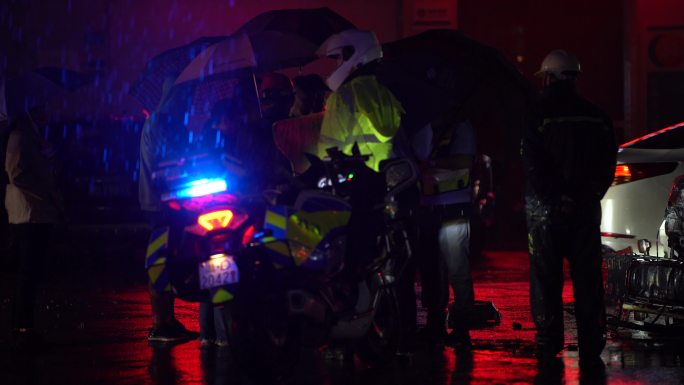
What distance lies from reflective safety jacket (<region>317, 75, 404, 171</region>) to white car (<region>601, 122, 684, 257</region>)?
6.82 ft

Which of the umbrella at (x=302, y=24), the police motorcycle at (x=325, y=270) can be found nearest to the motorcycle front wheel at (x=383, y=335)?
the police motorcycle at (x=325, y=270)

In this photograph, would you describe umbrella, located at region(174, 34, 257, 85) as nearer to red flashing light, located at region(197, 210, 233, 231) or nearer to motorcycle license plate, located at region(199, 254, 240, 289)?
red flashing light, located at region(197, 210, 233, 231)

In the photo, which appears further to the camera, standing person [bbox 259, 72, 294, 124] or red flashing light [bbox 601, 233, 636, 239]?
red flashing light [bbox 601, 233, 636, 239]

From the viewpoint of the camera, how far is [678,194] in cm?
957

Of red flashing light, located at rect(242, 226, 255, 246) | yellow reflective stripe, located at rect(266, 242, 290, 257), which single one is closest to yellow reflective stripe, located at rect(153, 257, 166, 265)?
red flashing light, located at rect(242, 226, 255, 246)

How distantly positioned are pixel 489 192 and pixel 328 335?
13.1ft

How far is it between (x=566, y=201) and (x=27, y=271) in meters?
4.10

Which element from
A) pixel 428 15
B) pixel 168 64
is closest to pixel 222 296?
pixel 168 64

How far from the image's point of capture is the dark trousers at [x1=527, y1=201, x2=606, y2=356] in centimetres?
903

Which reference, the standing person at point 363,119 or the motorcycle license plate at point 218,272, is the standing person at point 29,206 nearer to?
the standing person at point 363,119

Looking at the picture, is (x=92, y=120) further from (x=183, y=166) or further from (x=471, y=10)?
(x=183, y=166)

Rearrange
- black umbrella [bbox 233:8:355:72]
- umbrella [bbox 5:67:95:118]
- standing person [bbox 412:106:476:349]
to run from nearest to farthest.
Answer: standing person [bbox 412:106:476:349] < umbrella [bbox 5:67:95:118] < black umbrella [bbox 233:8:355:72]

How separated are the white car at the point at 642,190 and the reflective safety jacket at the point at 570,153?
90 centimetres

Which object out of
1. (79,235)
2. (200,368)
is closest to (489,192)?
(200,368)
